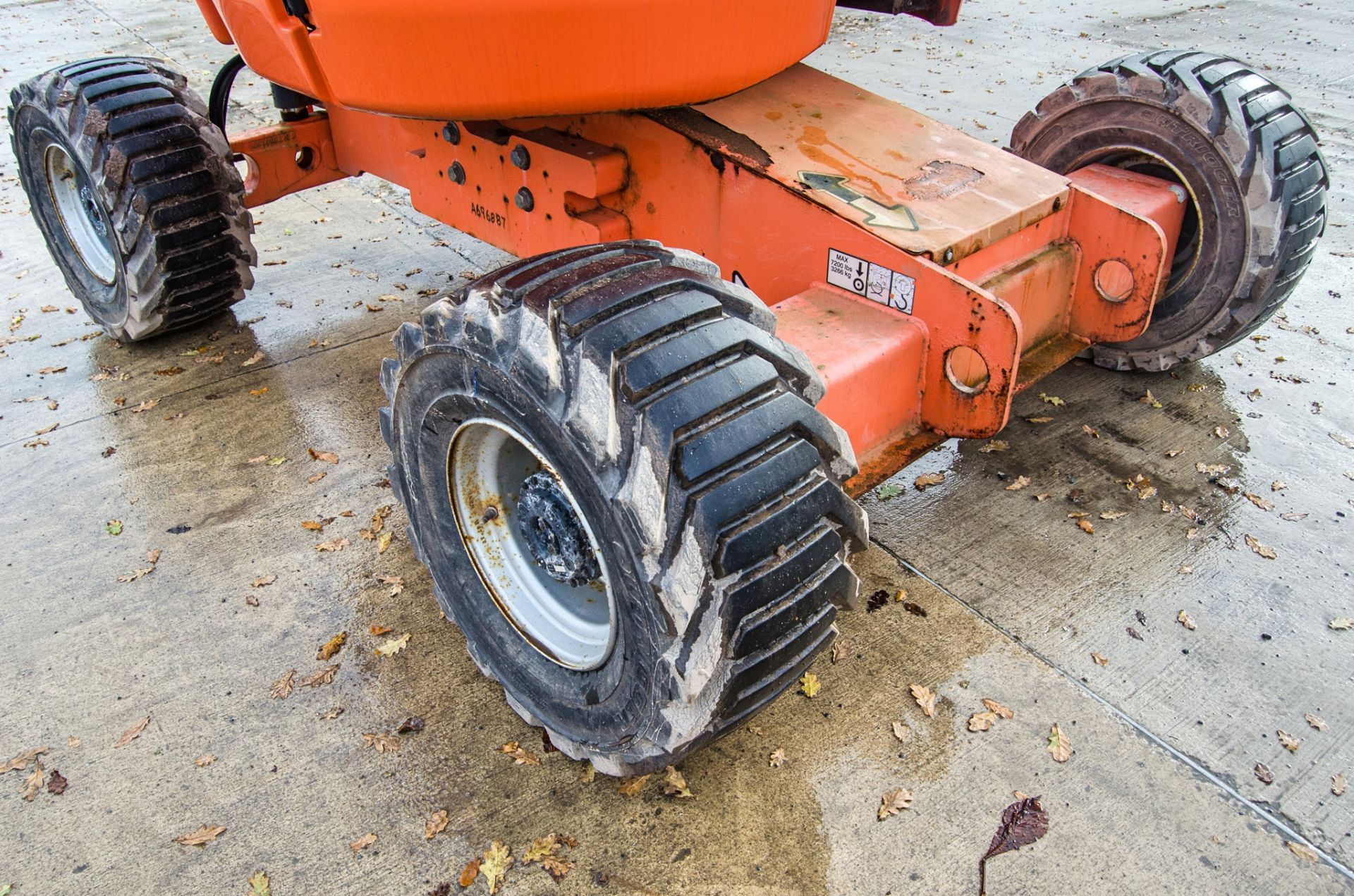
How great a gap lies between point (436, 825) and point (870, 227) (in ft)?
6.75

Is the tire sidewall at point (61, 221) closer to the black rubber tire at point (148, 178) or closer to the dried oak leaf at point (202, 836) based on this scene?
the black rubber tire at point (148, 178)

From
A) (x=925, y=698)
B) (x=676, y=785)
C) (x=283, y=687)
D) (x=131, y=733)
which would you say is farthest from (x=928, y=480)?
(x=131, y=733)

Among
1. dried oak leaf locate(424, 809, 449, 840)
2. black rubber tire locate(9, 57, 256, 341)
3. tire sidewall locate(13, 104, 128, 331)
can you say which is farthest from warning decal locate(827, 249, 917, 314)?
tire sidewall locate(13, 104, 128, 331)

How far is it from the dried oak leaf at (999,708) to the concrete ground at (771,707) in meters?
0.03

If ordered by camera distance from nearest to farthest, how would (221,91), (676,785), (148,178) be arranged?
(676,785) → (148,178) → (221,91)

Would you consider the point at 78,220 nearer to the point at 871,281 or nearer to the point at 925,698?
the point at 871,281

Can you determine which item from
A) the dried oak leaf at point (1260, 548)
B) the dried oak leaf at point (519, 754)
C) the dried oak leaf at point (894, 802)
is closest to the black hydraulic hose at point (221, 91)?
the dried oak leaf at point (519, 754)

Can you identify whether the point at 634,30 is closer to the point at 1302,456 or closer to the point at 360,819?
the point at 360,819

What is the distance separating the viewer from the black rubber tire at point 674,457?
207 centimetres

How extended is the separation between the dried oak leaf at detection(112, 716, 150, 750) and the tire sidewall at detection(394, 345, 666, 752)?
0.96 metres

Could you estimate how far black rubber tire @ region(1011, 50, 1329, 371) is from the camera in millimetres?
3617

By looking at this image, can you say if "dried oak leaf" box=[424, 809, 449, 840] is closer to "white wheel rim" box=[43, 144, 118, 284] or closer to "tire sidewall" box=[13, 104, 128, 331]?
"tire sidewall" box=[13, 104, 128, 331]

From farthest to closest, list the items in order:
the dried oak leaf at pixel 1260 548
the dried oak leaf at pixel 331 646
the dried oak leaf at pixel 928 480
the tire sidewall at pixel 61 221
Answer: the tire sidewall at pixel 61 221 → the dried oak leaf at pixel 928 480 → the dried oak leaf at pixel 1260 548 → the dried oak leaf at pixel 331 646

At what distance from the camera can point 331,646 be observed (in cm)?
328
